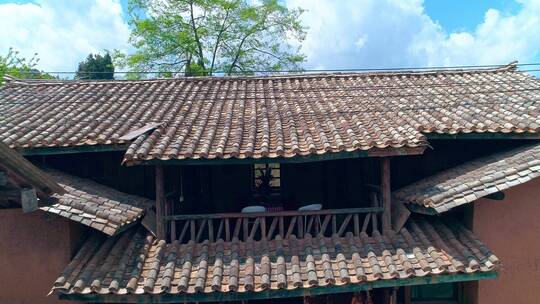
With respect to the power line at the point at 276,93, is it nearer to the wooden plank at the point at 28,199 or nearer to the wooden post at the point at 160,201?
the wooden post at the point at 160,201

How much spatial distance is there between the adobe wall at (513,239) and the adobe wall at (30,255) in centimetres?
722

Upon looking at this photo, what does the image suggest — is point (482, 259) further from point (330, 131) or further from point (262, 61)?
point (262, 61)

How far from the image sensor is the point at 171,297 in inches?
227

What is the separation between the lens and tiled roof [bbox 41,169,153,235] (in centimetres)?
612

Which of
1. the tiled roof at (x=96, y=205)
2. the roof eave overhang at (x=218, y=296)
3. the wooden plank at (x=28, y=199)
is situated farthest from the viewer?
the tiled roof at (x=96, y=205)

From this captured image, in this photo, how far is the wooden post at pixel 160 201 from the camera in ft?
22.2

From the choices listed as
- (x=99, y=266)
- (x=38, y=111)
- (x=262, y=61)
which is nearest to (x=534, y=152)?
(x=99, y=266)

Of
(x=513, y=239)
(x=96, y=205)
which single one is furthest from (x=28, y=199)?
(x=513, y=239)

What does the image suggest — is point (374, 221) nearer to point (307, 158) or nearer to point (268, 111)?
point (307, 158)

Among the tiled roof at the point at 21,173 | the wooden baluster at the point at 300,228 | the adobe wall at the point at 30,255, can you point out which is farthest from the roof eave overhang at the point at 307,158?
the adobe wall at the point at 30,255

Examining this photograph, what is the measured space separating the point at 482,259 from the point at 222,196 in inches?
218

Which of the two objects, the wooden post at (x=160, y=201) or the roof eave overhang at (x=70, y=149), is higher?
the roof eave overhang at (x=70, y=149)

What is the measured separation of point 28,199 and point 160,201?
253 centimetres

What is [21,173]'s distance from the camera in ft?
14.6
